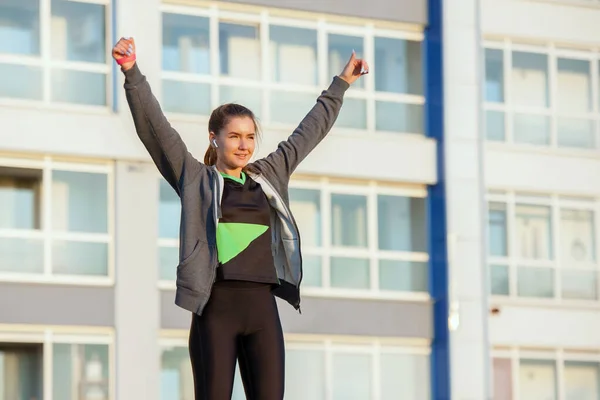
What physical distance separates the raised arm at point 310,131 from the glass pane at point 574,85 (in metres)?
18.3

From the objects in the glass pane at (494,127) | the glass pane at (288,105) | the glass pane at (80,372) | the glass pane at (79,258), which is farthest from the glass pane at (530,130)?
the glass pane at (80,372)

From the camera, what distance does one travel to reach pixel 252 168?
5871 mm

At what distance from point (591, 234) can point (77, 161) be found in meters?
8.92

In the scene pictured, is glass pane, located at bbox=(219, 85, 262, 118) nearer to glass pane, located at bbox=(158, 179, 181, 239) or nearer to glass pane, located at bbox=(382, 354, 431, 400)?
glass pane, located at bbox=(158, 179, 181, 239)

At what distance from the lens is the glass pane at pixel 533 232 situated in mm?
23422

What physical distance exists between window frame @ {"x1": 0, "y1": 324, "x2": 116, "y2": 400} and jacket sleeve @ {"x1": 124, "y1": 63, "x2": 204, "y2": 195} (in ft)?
46.0

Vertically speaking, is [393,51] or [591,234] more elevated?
[393,51]

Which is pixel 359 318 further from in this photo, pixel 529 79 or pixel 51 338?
pixel 529 79

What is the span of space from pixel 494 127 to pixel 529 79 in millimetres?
1108

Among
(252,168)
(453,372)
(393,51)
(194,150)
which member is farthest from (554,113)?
(252,168)

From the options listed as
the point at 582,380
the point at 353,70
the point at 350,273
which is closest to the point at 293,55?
the point at 350,273

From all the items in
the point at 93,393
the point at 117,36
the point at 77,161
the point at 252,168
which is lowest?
the point at 93,393

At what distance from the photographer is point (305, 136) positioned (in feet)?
19.9

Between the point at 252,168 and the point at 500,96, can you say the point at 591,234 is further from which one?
the point at 252,168
